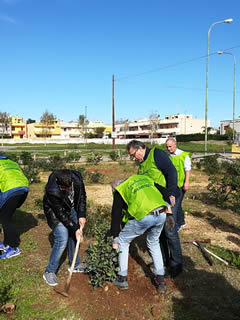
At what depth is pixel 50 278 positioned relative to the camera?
11.7ft

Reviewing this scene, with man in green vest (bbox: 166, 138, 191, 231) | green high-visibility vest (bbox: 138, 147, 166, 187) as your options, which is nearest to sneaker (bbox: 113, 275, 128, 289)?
green high-visibility vest (bbox: 138, 147, 166, 187)

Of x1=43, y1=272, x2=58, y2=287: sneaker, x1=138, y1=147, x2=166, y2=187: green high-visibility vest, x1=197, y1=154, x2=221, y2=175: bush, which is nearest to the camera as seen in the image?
x1=43, y1=272, x2=58, y2=287: sneaker

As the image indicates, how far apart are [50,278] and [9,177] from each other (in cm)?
147

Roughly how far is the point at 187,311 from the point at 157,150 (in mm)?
1837

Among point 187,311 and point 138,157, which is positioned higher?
point 138,157

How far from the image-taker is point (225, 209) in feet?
24.9

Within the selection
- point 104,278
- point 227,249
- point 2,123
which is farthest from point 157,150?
point 2,123

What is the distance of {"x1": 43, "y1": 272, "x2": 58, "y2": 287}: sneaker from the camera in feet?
11.6

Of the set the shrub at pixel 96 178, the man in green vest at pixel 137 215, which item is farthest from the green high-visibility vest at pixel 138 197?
the shrub at pixel 96 178

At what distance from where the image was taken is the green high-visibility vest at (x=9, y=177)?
401 centimetres

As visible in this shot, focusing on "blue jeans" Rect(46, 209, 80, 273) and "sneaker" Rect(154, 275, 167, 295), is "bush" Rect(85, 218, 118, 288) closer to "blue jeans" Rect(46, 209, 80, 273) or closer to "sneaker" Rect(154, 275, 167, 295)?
"blue jeans" Rect(46, 209, 80, 273)

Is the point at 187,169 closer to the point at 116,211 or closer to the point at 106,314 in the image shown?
the point at 116,211

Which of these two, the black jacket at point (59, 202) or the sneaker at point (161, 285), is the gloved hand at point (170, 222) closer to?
the sneaker at point (161, 285)

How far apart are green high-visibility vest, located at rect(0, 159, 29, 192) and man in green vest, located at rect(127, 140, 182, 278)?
166 centimetres
